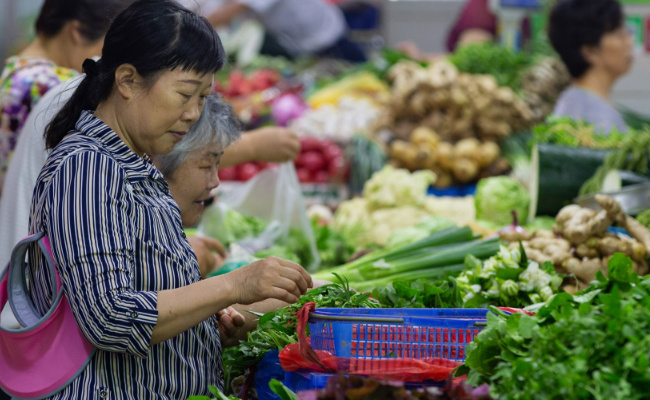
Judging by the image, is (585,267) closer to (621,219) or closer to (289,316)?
(621,219)

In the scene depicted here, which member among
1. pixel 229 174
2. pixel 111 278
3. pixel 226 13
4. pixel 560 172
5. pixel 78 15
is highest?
pixel 78 15

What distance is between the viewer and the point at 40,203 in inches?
77.6

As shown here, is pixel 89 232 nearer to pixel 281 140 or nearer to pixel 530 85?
pixel 281 140

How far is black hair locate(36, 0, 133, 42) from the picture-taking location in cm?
332

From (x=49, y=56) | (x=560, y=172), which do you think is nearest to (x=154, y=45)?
(x=49, y=56)

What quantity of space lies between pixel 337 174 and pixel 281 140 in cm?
261

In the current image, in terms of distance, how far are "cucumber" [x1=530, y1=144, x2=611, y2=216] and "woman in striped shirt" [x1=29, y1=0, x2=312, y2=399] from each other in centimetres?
280

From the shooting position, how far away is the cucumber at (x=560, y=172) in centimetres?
444

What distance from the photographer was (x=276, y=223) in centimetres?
430

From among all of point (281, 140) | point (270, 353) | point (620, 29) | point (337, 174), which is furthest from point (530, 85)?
point (270, 353)

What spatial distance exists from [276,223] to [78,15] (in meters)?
1.62

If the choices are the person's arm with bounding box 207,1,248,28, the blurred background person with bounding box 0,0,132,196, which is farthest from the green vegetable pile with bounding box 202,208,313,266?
the person's arm with bounding box 207,1,248,28

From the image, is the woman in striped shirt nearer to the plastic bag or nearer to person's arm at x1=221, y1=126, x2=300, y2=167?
person's arm at x1=221, y1=126, x2=300, y2=167

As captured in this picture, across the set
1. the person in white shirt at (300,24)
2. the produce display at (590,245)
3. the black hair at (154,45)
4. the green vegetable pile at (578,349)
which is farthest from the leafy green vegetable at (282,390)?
the person in white shirt at (300,24)
